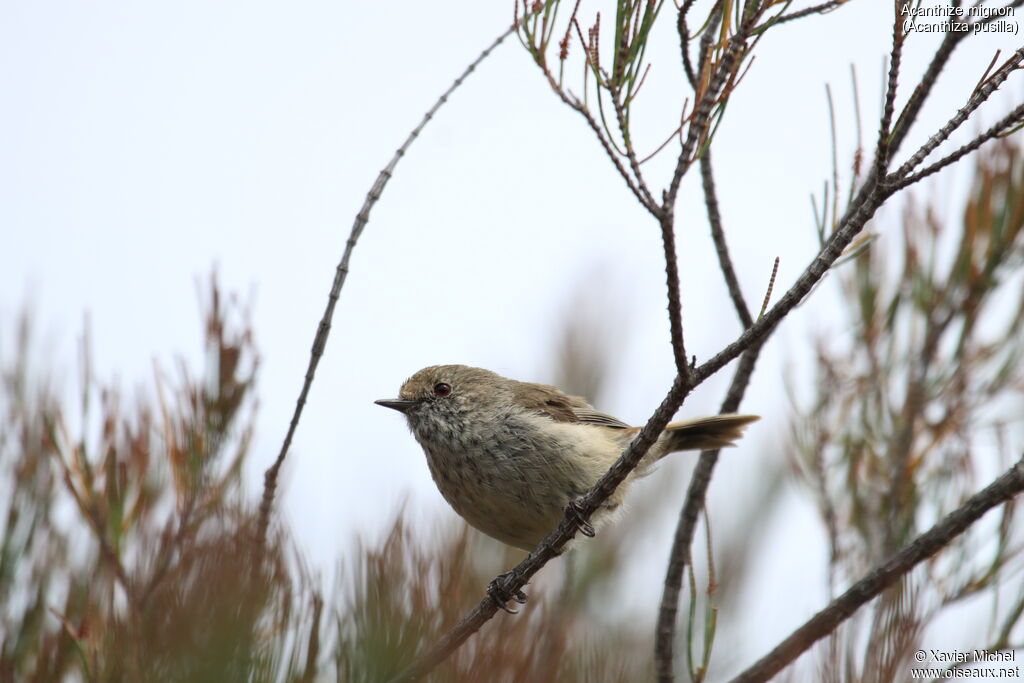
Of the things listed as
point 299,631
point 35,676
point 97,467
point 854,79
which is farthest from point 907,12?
point 35,676

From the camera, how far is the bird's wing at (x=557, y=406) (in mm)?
4375

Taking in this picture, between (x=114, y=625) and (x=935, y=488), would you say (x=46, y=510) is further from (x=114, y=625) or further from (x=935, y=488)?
(x=935, y=488)

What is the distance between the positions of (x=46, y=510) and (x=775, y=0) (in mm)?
2319

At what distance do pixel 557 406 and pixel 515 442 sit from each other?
478 millimetres

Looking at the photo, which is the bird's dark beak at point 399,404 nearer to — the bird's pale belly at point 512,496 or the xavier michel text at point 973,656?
the bird's pale belly at point 512,496

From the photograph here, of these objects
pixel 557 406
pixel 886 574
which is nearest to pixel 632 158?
pixel 886 574

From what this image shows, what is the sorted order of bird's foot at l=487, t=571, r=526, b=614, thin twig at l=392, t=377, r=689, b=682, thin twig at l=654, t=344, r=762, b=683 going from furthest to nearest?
bird's foot at l=487, t=571, r=526, b=614 < thin twig at l=654, t=344, r=762, b=683 < thin twig at l=392, t=377, r=689, b=682

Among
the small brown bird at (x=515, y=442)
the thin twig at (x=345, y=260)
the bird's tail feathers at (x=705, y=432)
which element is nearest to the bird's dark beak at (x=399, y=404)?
the small brown bird at (x=515, y=442)

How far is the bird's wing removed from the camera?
172 inches

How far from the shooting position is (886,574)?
2.52 meters

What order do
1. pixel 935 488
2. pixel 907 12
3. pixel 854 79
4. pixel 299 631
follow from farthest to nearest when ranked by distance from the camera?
1. pixel 935 488
2. pixel 854 79
3. pixel 907 12
4. pixel 299 631

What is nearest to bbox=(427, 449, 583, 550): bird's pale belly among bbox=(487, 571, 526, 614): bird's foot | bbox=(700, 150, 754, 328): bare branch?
bbox=(487, 571, 526, 614): bird's foot

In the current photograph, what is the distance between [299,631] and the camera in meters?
1.72

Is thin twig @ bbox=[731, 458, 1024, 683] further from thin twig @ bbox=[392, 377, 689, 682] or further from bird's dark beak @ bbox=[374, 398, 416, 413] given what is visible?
bird's dark beak @ bbox=[374, 398, 416, 413]
